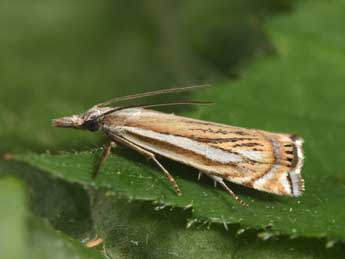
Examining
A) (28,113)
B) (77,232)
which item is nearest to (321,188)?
(77,232)

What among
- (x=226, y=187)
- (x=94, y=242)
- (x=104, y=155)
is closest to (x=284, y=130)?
(x=226, y=187)

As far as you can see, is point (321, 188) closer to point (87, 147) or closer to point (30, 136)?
point (87, 147)

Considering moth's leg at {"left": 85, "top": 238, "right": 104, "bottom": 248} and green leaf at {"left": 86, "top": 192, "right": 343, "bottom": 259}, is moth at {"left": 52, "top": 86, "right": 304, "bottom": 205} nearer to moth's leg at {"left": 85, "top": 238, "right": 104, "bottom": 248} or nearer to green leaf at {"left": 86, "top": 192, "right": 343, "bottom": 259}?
green leaf at {"left": 86, "top": 192, "right": 343, "bottom": 259}

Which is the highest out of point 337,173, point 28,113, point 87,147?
point 87,147

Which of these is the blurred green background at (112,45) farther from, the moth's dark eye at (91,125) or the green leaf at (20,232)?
the green leaf at (20,232)

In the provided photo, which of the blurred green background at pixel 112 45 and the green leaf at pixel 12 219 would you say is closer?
the green leaf at pixel 12 219

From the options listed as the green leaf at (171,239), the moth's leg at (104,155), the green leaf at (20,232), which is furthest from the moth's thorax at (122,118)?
the green leaf at (20,232)
